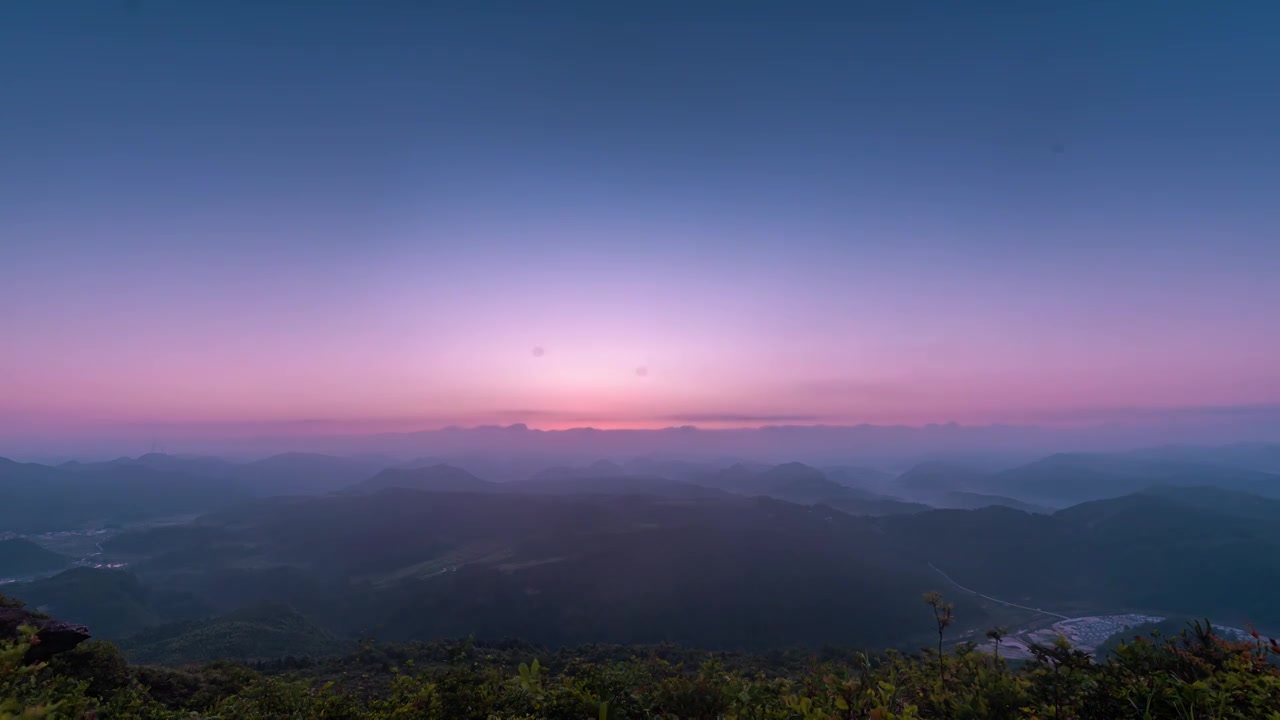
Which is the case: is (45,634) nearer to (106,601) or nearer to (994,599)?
(106,601)

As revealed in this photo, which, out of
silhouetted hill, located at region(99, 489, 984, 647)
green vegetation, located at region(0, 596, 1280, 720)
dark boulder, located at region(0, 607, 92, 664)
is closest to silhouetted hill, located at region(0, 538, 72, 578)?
silhouetted hill, located at region(99, 489, 984, 647)

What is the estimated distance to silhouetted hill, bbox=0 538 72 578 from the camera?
445 feet

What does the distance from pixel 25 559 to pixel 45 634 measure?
715 feet

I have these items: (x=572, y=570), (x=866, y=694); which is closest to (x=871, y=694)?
(x=866, y=694)

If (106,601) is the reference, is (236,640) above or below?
above

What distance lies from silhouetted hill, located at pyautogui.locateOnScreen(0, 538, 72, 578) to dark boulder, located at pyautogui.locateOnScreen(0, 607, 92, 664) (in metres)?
203

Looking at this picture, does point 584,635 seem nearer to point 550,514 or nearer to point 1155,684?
point 550,514

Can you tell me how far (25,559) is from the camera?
5571 inches

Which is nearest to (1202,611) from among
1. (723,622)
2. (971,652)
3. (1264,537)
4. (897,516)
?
(1264,537)

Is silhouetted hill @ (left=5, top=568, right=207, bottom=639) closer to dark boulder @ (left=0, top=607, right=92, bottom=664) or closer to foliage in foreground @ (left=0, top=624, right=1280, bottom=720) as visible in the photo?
dark boulder @ (left=0, top=607, right=92, bottom=664)

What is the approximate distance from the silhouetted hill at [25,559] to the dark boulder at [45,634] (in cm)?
20250

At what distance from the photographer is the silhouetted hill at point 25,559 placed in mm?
135750

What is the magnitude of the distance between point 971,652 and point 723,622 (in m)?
97.0

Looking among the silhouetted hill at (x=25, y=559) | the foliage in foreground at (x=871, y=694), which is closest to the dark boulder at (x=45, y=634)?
the foliage in foreground at (x=871, y=694)
